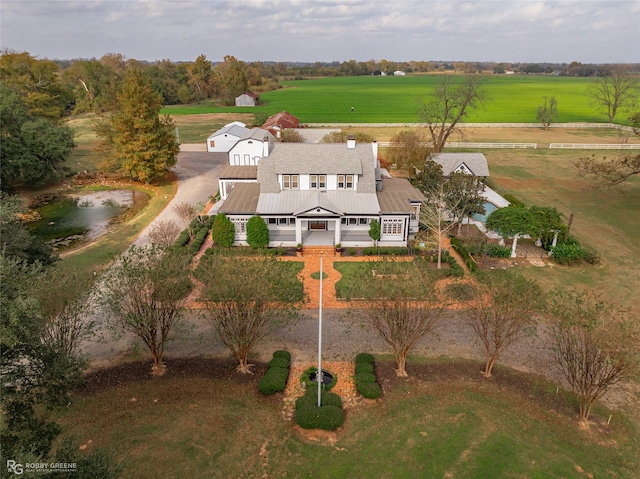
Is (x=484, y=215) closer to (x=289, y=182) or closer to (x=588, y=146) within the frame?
(x=289, y=182)

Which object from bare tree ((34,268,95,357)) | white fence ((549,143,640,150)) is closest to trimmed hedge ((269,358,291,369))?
bare tree ((34,268,95,357))

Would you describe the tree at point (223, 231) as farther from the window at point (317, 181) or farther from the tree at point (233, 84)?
the tree at point (233, 84)

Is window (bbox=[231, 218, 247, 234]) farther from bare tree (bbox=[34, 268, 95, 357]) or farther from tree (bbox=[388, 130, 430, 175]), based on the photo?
tree (bbox=[388, 130, 430, 175])

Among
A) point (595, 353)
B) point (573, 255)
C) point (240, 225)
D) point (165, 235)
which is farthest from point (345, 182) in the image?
point (595, 353)

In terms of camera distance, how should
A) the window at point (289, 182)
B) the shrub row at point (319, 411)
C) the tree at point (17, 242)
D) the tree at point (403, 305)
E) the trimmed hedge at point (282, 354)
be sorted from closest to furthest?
the shrub row at point (319, 411) < the tree at point (403, 305) < the trimmed hedge at point (282, 354) < the tree at point (17, 242) < the window at point (289, 182)

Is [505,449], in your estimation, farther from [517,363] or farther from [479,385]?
[517,363]

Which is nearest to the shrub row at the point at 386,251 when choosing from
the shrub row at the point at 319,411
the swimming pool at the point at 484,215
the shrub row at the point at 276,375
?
the swimming pool at the point at 484,215

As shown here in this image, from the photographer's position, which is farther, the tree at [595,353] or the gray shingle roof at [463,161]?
the gray shingle roof at [463,161]
